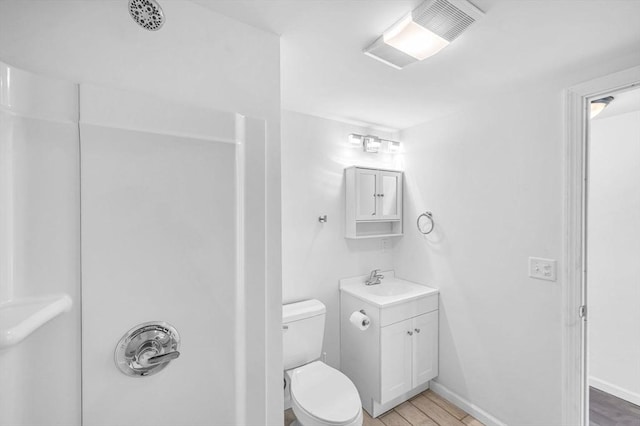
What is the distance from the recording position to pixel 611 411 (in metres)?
2.02

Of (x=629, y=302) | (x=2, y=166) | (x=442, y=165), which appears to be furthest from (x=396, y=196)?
(x=2, y=166)

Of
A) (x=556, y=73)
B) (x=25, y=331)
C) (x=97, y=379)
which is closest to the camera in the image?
(x=25, y=331)

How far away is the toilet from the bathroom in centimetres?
Result: 25

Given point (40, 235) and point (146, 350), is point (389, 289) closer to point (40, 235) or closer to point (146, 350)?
point (146, 350)

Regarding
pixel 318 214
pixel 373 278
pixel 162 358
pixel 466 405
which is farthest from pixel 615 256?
pixel 162 358

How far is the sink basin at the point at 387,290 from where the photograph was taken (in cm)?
201

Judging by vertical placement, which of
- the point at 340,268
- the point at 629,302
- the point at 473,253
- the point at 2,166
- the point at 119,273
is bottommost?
the point at 629,302

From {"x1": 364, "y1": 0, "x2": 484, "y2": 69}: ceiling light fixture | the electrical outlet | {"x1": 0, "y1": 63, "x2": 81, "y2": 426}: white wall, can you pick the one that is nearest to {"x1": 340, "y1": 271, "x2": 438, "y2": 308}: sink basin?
the electrical outlet

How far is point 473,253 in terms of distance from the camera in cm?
197

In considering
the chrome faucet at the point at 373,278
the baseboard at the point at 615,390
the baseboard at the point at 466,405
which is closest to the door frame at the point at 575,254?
the baseboard at the point at 466,405

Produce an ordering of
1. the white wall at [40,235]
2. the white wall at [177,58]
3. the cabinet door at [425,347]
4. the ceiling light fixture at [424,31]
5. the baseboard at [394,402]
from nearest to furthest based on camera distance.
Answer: the white wall at [40,235]
the white wall at [177,58]
the ceiling light fixture at [424,31]
the baseboard at [394,402]
the cabinet door at [425,347]

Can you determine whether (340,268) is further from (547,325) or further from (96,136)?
(96,136)

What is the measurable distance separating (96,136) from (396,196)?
2154 millimetres

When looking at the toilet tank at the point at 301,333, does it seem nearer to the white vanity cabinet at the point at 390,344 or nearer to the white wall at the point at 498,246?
the white vanity cabinet at the point at 390,344
